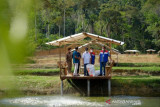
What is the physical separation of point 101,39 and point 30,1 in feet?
43.9

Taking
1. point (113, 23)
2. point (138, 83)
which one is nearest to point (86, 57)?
point (138, 83)

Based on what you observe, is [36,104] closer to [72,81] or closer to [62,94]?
[62,94]

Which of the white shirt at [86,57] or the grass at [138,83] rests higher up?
the white shirt at [86,57]

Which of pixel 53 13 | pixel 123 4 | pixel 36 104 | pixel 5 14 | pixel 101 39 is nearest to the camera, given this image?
pixel 5 14

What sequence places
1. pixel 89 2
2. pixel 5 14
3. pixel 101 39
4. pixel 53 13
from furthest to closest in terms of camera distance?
1. pixel 89 2
2. pixel 53 13
3. pixel 101 39
4. pixel 5 14

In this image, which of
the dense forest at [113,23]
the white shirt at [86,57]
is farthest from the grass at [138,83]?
the dense forest at [113,23]

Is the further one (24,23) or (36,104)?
(36,104)

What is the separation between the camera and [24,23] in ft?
1.86

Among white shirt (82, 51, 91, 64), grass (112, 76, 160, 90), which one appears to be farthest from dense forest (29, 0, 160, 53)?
white shirt (82, 51, 91, 64)

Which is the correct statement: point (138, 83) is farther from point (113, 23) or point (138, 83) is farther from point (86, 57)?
point (113, 23)

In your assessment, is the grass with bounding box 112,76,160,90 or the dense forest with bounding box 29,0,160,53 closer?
the grass with bounding box 112,76,160,90

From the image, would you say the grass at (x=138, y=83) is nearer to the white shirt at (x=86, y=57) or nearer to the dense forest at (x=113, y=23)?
the white shirt at (x=86, y=57)

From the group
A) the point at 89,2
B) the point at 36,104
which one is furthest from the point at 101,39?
the point at 89,2

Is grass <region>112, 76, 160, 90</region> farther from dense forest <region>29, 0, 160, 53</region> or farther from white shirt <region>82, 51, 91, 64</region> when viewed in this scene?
dense forest <region>29, 0, 160, 53</region>
